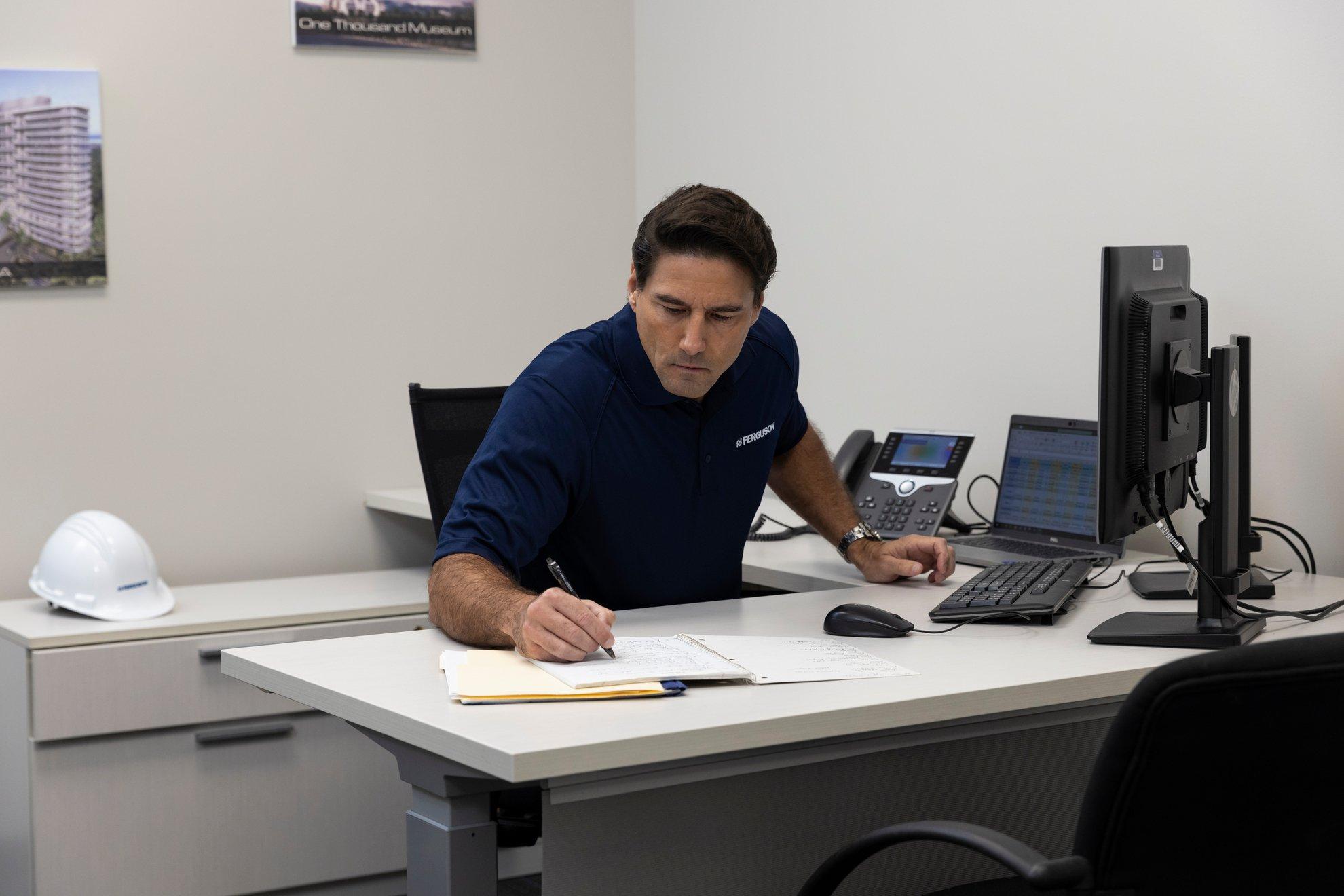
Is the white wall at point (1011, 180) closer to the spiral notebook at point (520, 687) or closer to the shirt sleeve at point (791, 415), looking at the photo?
the shirt sleeve at point (791, 415)

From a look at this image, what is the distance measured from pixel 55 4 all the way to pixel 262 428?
43.5 inches

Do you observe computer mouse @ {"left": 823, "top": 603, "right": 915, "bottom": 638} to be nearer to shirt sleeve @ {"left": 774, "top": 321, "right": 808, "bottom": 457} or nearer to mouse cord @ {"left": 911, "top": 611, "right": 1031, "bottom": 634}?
mouse cord @ {"left": 911, "top": 611, "right": 1031, "bottom": 634}

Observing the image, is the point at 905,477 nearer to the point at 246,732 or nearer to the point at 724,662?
the point at 724,662

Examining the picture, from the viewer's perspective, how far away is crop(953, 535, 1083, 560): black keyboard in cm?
245

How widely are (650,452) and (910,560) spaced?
0.48 meters

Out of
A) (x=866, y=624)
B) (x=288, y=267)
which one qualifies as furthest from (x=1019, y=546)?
(x=288, y=267)

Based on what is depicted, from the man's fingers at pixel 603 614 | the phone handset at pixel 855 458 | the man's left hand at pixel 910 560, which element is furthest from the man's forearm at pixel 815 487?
the man's fingers at pixel 603 614

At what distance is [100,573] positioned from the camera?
286cm

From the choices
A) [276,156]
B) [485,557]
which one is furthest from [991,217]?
[276,156]

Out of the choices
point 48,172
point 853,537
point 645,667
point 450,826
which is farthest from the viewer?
point 48,172

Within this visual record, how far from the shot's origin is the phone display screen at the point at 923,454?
2.70 meters

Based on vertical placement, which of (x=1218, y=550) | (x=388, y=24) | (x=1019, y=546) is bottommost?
(x=1019, y=546)

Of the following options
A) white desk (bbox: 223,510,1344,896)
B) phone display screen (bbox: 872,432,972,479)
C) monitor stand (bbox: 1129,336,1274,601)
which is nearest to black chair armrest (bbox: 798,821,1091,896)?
white desk (bbox: 223,510,1344,896)

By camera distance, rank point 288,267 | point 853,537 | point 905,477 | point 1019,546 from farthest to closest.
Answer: point 288,267 < point 905,477 < point 1019,546 < point 853,537
